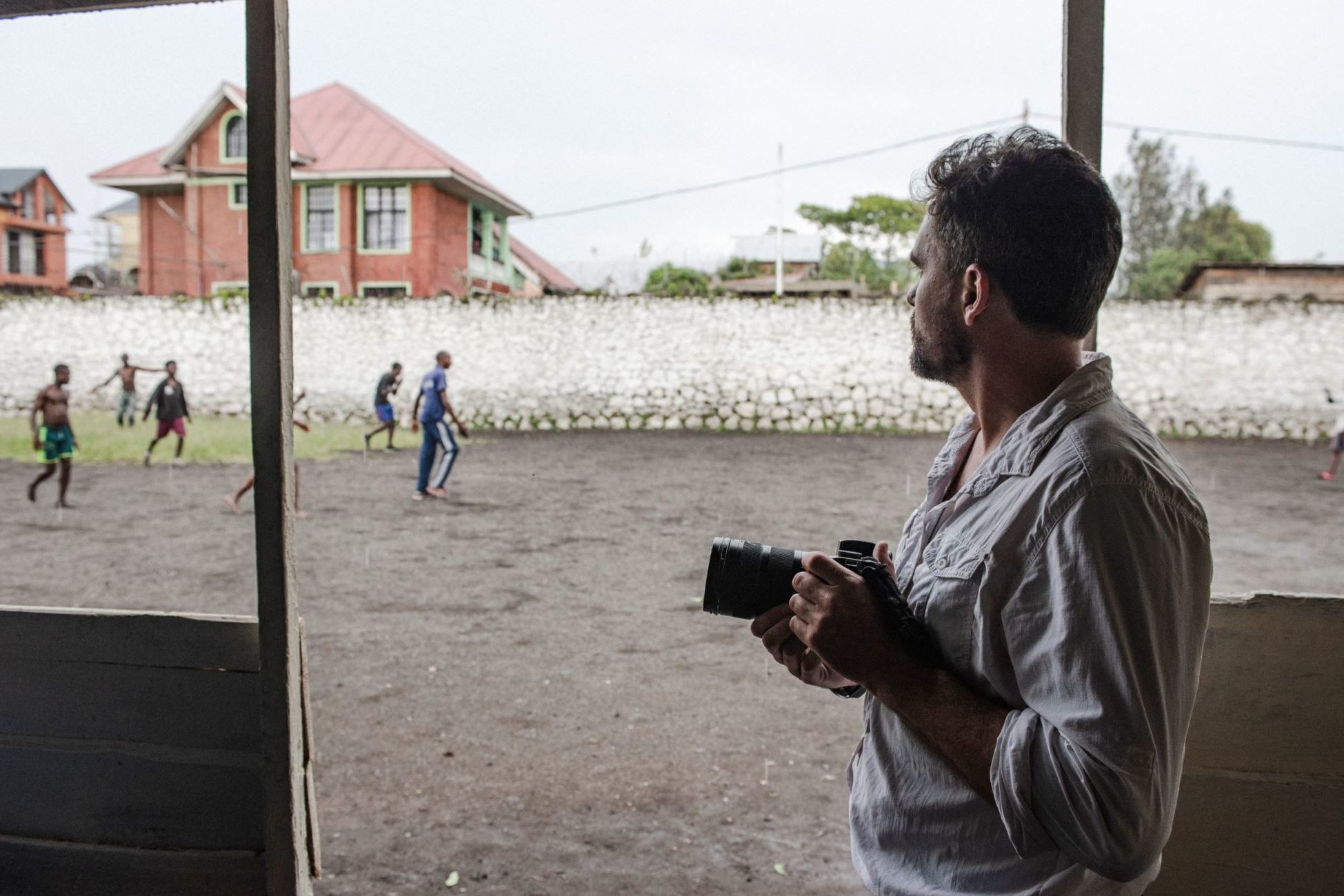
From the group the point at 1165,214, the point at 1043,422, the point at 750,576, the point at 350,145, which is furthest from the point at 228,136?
the point at 1165,214

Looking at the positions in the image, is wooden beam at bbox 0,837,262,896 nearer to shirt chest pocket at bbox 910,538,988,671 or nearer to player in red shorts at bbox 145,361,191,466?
shirt chest pocket at bbox 910,538,988,671

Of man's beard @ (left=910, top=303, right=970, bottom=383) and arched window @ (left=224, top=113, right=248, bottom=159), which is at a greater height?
arched window @ (left=224, top=113, right=248, bottom=159)

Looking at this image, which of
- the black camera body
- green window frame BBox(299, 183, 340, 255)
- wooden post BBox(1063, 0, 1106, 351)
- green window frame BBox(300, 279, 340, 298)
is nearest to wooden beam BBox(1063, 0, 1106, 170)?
wooden post BBox(1063, 0, 1106, 351)

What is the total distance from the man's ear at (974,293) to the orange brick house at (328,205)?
67.7ft

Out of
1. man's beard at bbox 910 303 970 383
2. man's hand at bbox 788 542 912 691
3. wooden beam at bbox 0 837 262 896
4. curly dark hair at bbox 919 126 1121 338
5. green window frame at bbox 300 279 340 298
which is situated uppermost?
green window frame at bbox 300 279 340 298

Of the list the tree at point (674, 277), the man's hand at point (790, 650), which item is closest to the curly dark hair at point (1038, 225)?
the man's hand at point (790, 650)

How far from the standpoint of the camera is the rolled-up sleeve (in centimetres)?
103

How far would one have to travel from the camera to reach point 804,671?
147 centimetres

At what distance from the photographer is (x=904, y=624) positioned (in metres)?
1.21

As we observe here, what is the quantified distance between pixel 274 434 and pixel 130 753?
0.84 meters

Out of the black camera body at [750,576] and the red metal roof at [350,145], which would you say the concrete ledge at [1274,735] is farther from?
the red metal roof at [350,145]

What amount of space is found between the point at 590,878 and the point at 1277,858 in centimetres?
175

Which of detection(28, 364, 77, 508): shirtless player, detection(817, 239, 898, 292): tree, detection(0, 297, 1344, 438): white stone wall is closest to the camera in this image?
detection(28, 364, 77, 508): shirtless player

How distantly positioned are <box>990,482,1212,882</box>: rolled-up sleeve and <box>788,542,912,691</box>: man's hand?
0.53 ft
